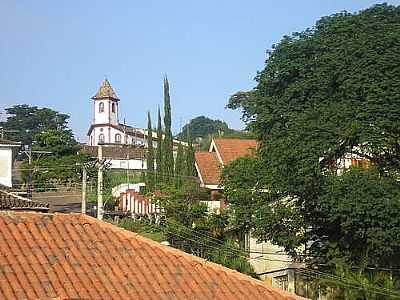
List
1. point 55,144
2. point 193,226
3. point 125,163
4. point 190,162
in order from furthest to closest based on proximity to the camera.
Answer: point 125,163
point 55,144
point 190,162
point 193,226

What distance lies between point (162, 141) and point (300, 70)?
1911cm

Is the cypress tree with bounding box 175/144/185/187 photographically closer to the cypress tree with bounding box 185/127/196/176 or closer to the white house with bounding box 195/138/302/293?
the cypress tree with bounding box 185/127/196/176

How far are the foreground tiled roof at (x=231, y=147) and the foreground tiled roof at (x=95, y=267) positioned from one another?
29.0m

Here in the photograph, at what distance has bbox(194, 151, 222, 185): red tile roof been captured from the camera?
3709 cm

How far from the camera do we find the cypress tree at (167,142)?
39.8 m

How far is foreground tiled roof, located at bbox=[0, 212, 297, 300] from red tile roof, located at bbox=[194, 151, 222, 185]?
28.1m

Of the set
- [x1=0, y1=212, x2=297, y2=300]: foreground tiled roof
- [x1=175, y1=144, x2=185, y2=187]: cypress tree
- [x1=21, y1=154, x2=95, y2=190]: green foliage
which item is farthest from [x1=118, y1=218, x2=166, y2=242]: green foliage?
[x1=0, y1=212, x2=297, y2=300]: foreground tiled roof

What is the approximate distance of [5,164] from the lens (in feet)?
92.4

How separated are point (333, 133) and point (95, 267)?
13.8 metres

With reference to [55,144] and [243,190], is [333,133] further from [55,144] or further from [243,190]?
[55,144]

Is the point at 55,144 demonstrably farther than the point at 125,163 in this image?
No

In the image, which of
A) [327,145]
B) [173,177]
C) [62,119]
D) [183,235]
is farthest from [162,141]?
[62,119]

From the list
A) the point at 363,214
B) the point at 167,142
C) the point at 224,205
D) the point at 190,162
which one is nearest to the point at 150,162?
the point at 167,142

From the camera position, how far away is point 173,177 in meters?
37.2
